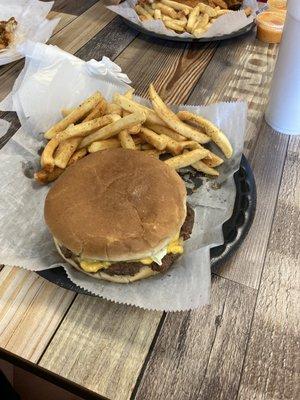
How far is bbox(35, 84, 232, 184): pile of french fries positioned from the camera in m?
1.37

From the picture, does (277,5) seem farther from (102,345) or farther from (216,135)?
(102,345)

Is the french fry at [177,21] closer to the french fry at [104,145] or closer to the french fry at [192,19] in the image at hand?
the french fry at [192,19]

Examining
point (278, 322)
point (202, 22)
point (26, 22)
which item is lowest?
point (278, 322)

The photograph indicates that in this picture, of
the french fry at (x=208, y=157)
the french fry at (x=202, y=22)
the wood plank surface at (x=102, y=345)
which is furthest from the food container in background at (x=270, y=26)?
the wood plank surface at (x=102, y=345)

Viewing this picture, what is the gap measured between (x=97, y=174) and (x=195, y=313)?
0.50m

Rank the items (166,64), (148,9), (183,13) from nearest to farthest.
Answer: (166,64) → (183,13) → (148,9)

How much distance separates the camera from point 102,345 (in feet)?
3.14

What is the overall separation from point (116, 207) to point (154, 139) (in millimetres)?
436

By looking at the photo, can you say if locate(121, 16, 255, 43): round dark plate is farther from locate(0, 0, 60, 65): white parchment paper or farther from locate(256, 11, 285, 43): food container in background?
locate(0, 0, 60, 65): white parchment paper

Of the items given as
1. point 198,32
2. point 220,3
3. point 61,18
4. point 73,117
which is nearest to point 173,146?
point 73,117

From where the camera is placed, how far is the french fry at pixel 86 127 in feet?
4.59

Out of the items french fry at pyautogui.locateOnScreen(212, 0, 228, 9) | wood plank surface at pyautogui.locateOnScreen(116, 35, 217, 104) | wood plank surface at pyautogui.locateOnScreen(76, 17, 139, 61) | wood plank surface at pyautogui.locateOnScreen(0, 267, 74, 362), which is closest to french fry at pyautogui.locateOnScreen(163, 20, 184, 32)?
wood plank surface at pyautogui.locateOnScreen(116, 35, 217, 104)

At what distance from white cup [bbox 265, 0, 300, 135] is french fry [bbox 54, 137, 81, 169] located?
84cm

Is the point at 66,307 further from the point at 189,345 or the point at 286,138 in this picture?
the point at 286,138
